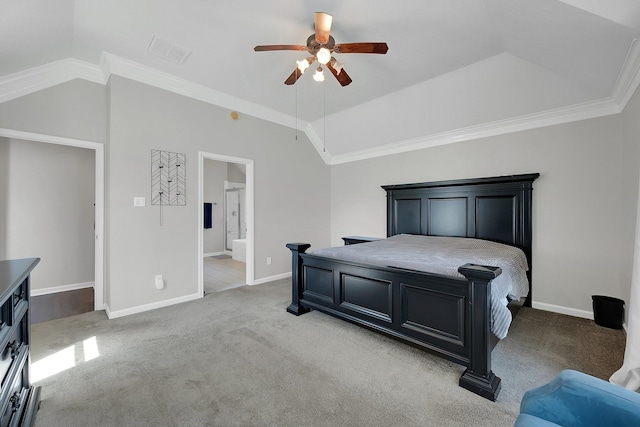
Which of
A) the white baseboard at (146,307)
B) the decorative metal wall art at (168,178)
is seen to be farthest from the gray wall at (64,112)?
the white baseboard at (146,307)

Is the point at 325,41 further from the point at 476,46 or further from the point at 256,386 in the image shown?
the point at 256,386

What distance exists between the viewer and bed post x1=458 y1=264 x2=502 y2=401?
1.80 m

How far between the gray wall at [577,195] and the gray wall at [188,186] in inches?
118

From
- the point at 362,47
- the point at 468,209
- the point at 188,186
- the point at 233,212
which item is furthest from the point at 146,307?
the point at 233,212

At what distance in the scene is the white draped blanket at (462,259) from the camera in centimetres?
192

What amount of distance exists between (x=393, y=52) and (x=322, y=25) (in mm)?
1130

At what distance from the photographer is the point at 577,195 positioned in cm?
314

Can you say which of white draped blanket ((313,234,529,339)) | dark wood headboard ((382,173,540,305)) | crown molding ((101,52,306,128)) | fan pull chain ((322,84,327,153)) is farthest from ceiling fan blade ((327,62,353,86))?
dark wood headboard ((382,173,540,305))

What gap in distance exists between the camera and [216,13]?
7.89 feet

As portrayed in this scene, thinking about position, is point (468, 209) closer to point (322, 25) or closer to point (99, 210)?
point (322, 25)

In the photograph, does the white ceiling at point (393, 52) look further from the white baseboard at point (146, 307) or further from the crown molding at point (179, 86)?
the white baseboard at point (146, 307)

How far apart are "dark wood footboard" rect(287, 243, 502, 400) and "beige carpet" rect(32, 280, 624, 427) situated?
0.16 m

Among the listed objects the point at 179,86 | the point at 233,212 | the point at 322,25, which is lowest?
→ the point at 233,212

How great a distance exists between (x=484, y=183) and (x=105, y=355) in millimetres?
4550
